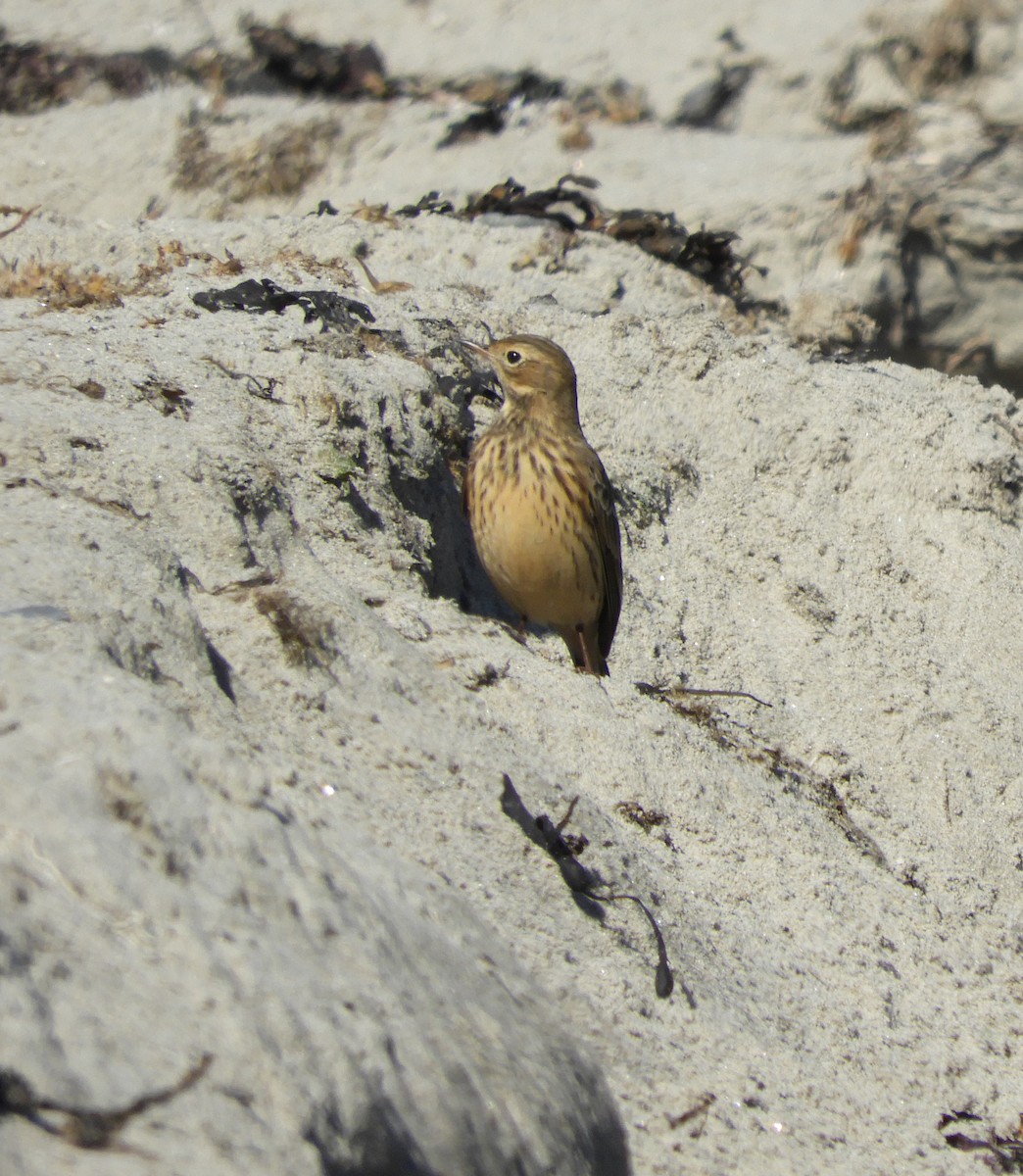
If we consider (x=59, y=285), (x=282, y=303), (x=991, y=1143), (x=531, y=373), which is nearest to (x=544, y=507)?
(x=531, y=373)

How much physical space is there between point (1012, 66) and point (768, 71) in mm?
1466

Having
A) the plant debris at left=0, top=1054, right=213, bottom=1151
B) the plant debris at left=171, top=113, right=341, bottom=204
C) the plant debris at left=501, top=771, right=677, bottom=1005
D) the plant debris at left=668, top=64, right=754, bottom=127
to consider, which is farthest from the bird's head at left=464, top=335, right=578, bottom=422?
the plant debris at left=0, top=1054, right=213, bottom=1151

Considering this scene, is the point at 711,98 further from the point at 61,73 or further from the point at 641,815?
the point at 641,815

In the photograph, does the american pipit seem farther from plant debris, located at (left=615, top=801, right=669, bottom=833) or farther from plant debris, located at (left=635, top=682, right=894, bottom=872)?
plant debris, located at (left=615, top=801, right=669, bottom=833)

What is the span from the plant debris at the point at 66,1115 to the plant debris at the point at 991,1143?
2184 millimetres

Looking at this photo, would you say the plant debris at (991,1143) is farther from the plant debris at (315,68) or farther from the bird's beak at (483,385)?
the plant debris at (315,68)

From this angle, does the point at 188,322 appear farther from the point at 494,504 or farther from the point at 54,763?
the point at 54,763

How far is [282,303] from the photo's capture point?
553 cm

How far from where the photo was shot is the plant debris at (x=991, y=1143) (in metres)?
3.36

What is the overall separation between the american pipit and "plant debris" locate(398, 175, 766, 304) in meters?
1.67

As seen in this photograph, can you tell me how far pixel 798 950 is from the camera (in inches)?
150

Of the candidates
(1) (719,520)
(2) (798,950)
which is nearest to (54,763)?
(2) (798,950)

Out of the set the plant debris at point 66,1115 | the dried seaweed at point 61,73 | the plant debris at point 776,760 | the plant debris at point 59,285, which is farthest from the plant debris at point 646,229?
the plant debris at point 66,1115

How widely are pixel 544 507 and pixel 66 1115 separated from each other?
3.76 m
